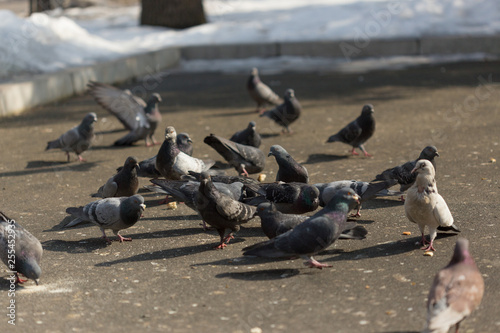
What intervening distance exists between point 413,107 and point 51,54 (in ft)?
22.5

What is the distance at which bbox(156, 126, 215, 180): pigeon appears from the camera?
6.15 meters

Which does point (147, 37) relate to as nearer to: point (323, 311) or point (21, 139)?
point (21, 139)

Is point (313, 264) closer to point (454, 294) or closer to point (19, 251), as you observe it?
point (454, 294)

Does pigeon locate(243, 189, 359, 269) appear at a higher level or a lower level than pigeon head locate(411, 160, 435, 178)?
lower

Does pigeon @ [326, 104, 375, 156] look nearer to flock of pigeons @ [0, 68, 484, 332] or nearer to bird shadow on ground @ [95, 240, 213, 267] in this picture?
flock of pigeons @ [0, 68, 484, 332]

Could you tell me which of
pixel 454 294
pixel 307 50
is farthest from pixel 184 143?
pixel 307 50

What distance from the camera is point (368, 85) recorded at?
11.9 meters

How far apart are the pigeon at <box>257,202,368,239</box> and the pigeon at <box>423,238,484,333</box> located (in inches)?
44.1

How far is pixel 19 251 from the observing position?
427 centimetres

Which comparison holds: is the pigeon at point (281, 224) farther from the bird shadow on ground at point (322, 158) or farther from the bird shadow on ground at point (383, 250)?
the bird shadow on ground at point (322, 158)

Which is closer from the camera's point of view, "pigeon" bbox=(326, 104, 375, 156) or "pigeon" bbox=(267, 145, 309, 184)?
"pigeon" bbox=(267, 145, 309, 184)

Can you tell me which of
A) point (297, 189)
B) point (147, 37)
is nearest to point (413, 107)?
point (297, 189)

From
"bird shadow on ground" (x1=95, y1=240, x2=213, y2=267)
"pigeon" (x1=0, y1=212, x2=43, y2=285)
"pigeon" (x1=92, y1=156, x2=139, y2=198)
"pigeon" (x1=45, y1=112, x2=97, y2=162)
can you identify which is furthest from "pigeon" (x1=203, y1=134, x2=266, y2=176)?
"pigeon" (x1=0, y1=212, x2=43, y2=285)

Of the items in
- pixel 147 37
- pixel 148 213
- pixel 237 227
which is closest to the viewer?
pixel 237 227
